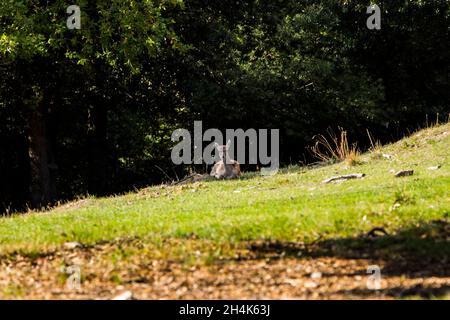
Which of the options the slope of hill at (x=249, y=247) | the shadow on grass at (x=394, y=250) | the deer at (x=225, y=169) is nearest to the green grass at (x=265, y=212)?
the slope of hill at (x=249, y=247)

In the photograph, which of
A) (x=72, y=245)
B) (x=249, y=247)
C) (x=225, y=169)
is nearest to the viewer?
(x=249, y=247)

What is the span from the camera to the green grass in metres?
11.0

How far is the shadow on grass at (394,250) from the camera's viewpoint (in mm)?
9070

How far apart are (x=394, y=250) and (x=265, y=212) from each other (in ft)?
11.6

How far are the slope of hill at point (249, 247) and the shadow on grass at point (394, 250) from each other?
0.01 meters

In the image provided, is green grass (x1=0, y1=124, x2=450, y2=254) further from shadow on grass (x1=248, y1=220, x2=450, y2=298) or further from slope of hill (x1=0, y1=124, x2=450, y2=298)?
shadow on grass (x1=248, y1=220, x2=450, y2=298)

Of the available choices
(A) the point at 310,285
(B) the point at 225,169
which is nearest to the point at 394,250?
(A) the point at 310,285

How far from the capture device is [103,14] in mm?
21344

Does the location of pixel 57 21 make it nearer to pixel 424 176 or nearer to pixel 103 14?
pixel 103 14

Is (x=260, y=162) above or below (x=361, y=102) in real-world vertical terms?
below

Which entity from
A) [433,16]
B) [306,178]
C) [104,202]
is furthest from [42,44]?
[433,16]

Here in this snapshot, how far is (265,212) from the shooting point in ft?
42.6

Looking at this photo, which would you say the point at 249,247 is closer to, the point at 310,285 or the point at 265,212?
the point at 310,285

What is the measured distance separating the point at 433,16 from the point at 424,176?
17.8m
